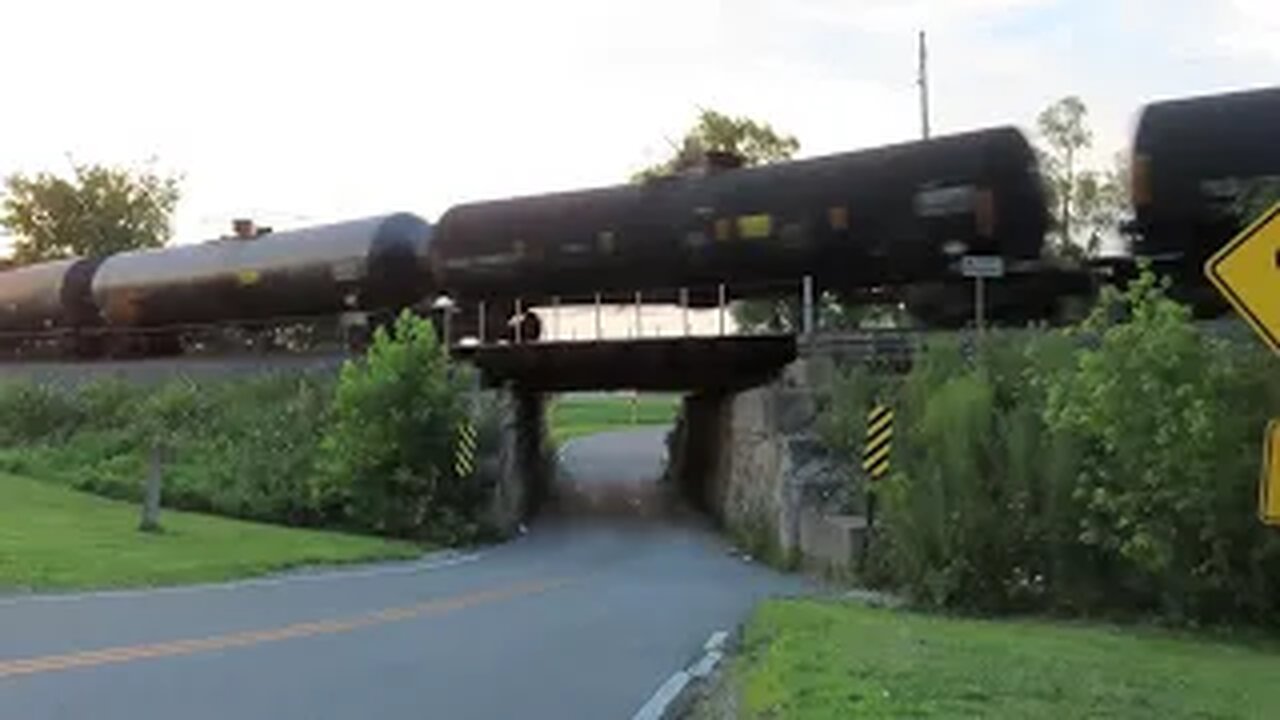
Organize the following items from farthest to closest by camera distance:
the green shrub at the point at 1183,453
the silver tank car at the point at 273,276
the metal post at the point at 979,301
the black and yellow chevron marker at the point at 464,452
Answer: the silver tank car at the point at 273,276 → the black and yellow chevron marker at the point at 464,452 → the metal post at the point at 979,301 → the green shrub at the point at 1183,453

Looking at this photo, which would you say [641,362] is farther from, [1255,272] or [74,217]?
[74,217]

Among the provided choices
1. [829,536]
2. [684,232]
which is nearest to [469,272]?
[684,232]

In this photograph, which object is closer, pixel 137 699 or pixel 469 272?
pixel 137 699

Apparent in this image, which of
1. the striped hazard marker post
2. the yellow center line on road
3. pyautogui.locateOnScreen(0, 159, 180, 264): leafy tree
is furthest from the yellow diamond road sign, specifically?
pyautogui.locateOnScreen(0, 159, 180, 264): leafy tree

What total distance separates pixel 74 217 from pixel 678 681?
69.2 metres

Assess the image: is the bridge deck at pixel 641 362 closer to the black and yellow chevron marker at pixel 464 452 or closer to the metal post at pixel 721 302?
the metal post at pixel 721 302

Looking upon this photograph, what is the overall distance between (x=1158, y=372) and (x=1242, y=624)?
2701 millimetres

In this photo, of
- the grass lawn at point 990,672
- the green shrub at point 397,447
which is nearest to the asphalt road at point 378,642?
the grass lawn at point 990,672

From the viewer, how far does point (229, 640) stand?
44.2 feet

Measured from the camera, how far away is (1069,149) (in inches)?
2360

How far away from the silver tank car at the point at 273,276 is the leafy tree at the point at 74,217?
33245mm

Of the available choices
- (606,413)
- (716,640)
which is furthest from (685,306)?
(606,413)

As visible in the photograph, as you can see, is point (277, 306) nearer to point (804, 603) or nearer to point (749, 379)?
point (749, 379)

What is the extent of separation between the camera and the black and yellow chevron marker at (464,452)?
31.5 metres
